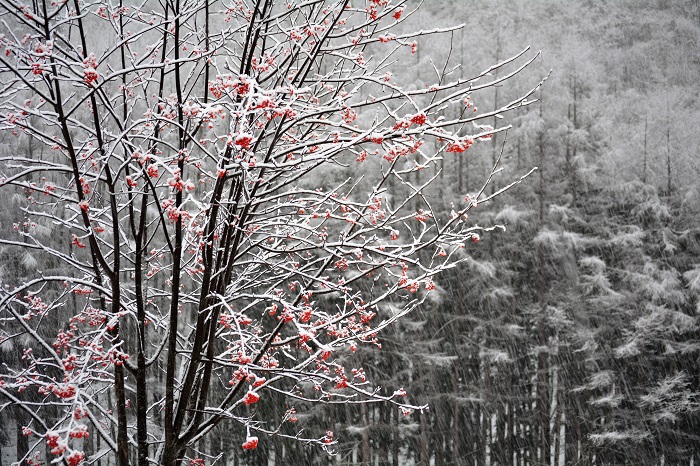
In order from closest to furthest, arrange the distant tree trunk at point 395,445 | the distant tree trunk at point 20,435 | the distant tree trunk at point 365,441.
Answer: the distant tree trunk at point 365,441
the distant tree trunk at point 20,435
the distant tree trunk at point 395,445

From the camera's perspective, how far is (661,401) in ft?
46.8

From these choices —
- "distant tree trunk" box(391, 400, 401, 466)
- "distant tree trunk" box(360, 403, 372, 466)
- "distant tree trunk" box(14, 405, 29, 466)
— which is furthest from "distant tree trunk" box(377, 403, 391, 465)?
"distant tree trunk" box(14, 405, 29, 466)

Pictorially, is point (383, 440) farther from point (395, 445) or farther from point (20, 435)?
point (20, 435)

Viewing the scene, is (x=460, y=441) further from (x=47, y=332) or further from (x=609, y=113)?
(x=47, y=332)

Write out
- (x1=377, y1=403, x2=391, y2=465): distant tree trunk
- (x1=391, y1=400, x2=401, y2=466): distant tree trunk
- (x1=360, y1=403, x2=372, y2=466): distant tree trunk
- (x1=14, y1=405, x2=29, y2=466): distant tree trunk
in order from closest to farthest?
(x1=360, y1=403, x2=372, y2=466): distant tree trunk
(x1=14, y1=405, x2=29, y2=466): distant tree trunk
(x1=391, y1=400, x2=401, y2=466): distant tree trunk
(x1=377, y1=403, x2=391, y2=465): distant tree trunk

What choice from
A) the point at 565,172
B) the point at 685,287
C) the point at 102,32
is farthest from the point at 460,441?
the point at 102,32

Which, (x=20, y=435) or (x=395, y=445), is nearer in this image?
(x=20, y=435)

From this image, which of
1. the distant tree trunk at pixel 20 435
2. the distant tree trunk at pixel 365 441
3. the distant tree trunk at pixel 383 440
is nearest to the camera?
the distant tree trunk at pixel 365 441

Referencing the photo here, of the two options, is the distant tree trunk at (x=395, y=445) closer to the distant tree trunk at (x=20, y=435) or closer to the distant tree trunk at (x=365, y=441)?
the distant tree trunk at (x=365, y=441)

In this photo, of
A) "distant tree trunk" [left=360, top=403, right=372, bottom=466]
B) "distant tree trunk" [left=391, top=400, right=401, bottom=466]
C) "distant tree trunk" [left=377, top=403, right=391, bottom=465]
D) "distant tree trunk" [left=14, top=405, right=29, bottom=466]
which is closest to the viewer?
"distant tree trunk" [left=360, top=403, right=372, bottom=466]

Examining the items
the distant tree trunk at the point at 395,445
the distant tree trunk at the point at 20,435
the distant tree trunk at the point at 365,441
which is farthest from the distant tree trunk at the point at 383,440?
the distant tree trunk at the point at 20,435

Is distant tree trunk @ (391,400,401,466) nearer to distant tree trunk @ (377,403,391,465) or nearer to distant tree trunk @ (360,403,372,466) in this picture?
distant tree trunk @ (377,403,391,465)

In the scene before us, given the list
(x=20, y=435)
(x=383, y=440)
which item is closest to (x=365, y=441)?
(x=383, y=440)

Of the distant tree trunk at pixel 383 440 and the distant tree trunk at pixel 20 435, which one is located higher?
the distant tree trunk at pixel 20 435
